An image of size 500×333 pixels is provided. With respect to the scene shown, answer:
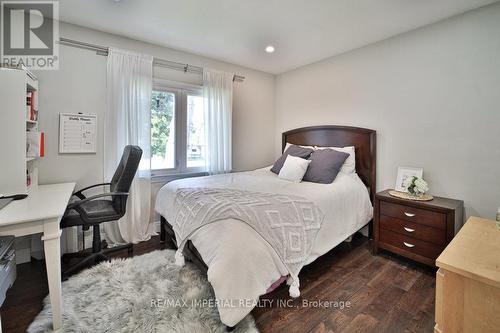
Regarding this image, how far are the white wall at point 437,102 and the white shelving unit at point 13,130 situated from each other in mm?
3337

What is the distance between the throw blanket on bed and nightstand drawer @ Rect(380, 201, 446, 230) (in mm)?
865

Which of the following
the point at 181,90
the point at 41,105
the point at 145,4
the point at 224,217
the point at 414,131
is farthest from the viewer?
the point at 181,90

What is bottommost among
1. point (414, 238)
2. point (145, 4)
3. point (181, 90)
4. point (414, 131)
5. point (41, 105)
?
point (414, 238)

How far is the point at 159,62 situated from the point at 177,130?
0.87 metres

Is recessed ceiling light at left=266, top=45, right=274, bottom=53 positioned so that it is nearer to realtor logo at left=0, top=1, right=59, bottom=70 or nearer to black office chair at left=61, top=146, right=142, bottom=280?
black office chair at left=61, top=146, right=142, bottom=280

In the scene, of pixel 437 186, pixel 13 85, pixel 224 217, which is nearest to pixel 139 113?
pixel 13 85

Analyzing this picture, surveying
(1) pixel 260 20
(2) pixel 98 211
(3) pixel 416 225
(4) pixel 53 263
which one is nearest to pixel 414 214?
(3) pixel 416 225

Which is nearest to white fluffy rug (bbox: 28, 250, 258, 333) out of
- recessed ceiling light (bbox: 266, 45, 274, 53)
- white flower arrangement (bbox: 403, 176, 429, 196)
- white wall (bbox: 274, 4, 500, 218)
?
white flower arrangement (bbox: 403, 176, 429, 196)

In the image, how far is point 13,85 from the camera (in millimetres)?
1768

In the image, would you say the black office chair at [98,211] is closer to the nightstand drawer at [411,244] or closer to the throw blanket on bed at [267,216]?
the throw blanket on bed at [267,216]

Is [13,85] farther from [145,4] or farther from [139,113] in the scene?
[145,4]

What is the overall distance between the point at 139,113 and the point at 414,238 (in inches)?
126

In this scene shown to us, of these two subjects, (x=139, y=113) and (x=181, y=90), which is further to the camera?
(x=181, y=90)

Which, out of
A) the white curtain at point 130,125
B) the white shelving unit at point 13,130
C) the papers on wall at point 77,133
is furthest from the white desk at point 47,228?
the white curtain at point 130,125
